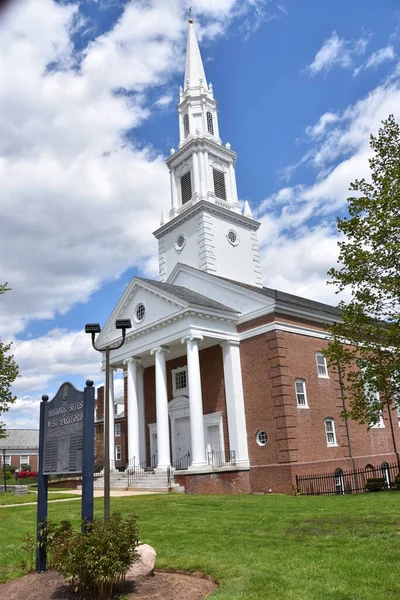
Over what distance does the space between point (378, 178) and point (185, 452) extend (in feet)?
62.0

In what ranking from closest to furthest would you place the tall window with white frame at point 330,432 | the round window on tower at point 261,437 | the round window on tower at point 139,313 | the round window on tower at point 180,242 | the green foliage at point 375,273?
the green foliage at point 375,273
the round window on tower at point 261,437
the tall window with white frame at point 330,432
the round window on tower at point 139,313
the round window on tower at point 180,242

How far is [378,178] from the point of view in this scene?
62.3 ft

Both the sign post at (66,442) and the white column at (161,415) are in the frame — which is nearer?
the sign post at (66,442)

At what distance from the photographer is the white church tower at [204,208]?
1371 inches

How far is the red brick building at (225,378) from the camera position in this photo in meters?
25.5

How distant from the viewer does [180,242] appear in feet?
120

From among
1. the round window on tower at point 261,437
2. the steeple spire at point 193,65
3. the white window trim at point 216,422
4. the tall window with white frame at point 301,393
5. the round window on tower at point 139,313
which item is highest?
the steeple spire at point 193,65

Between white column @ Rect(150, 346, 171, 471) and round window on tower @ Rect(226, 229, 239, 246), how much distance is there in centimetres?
1075

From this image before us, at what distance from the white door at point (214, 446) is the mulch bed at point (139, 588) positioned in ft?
65.5

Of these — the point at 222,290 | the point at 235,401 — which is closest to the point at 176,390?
the point at 235,401

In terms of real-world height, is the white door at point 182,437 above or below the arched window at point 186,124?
below

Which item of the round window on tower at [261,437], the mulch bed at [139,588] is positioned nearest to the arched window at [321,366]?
the round window on tower at [261,437]

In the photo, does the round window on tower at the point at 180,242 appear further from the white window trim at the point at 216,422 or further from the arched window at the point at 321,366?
the arched window at the point at 321,366

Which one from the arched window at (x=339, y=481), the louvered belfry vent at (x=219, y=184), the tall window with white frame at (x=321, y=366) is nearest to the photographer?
the arched window at (x=339, y=481)
